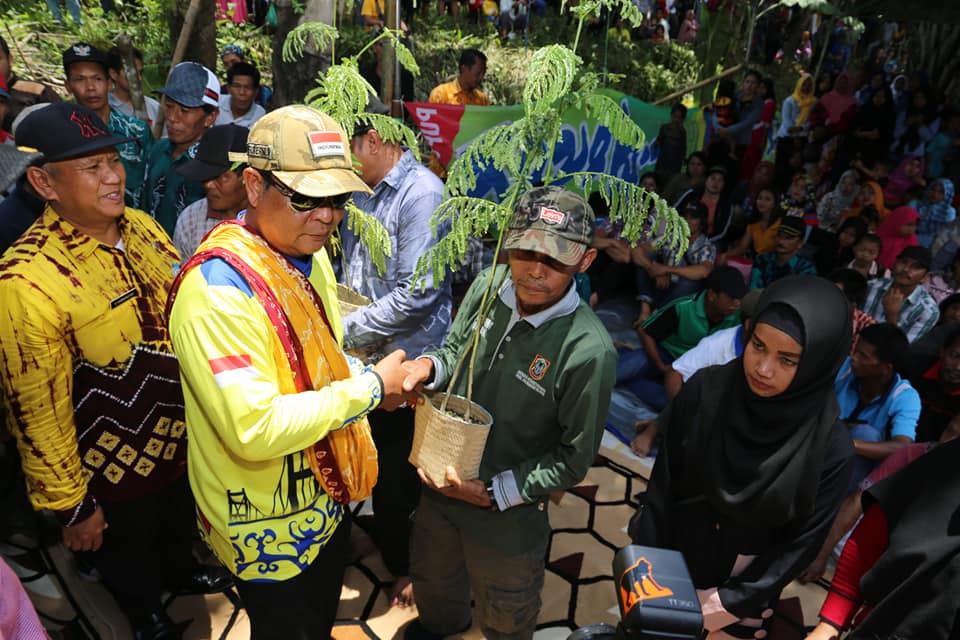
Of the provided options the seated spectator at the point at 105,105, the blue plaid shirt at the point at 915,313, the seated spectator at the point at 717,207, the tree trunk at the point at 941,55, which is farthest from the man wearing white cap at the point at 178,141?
the tree trunk at the point at 941,55

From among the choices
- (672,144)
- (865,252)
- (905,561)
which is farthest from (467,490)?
(672,144)

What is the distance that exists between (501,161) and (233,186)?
1.43 metres

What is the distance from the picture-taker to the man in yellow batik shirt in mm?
1961

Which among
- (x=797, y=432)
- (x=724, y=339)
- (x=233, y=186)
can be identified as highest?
(x=233, y=186)

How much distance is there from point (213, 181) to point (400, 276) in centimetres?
96

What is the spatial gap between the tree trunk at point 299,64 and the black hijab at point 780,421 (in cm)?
467

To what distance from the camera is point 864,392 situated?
3.68m

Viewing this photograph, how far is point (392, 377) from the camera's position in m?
1.88

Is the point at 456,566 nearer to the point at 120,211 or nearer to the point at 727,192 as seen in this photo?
the point at 120,211

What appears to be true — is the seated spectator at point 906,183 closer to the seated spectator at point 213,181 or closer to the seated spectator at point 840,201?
the seated spectator at point 840,201

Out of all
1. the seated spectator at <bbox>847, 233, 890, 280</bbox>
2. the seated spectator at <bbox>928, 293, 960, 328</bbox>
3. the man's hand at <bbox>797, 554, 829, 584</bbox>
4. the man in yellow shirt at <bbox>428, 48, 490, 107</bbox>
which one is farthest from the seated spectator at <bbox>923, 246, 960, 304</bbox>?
the man in yellow shirt at <bbox>428, 48, 490, 107</bbox>

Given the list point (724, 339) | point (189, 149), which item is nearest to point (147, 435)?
point (189, 149)

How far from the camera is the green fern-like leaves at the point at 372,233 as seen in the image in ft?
8.47

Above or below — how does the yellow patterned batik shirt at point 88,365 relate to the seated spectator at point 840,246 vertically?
above
